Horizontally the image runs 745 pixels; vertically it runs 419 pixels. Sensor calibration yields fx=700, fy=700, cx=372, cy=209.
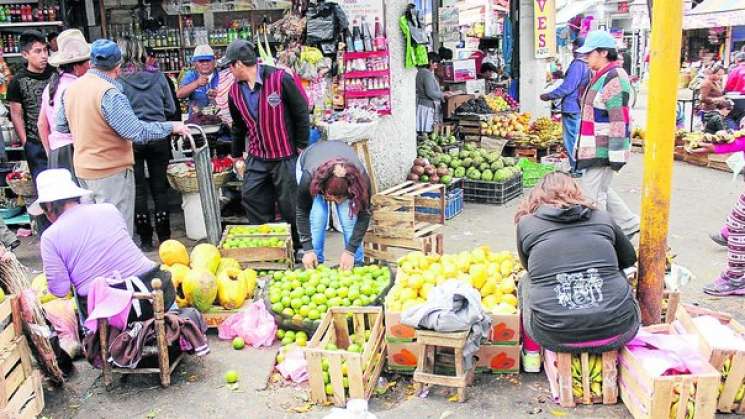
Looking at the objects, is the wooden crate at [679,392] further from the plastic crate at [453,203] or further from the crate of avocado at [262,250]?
the plastic crate at [453,203]

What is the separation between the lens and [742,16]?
21.6 meters

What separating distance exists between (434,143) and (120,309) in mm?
6402

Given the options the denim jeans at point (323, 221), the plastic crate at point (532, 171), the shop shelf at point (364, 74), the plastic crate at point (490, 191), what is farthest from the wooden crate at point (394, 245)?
the plastic crate at point (532, 171)

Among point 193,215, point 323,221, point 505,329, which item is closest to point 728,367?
point 505,329

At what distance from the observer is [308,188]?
5.47 meters

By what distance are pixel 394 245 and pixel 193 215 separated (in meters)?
2.51

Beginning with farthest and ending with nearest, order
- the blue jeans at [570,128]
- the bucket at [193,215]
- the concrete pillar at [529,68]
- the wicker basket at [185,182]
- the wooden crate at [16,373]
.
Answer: the concrete pillar at [529,68], the blue jeans at [570,128], the bucket at [193,215], the wicker basket at [185,182], the wooden crate at [16,373]

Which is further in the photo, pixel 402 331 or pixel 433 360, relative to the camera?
pixel 402 331

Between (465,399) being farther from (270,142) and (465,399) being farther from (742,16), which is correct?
(742,16)

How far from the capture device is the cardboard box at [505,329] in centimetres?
433

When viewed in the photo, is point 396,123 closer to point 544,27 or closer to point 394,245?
point 394,245

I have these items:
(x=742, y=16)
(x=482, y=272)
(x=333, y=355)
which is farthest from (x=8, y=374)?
(x=742, y=16)

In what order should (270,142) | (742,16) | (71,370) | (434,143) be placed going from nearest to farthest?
1. (71,370)
2. (270,142)
3. (434,143)
4. (742,16)

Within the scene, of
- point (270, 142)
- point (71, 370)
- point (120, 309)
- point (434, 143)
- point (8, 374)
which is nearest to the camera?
A: point (8, 374)
